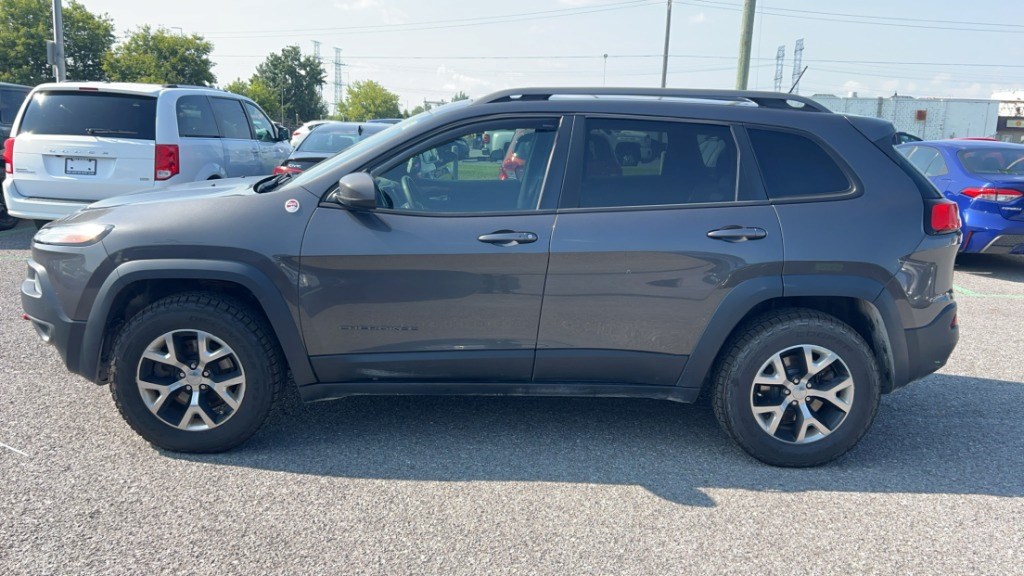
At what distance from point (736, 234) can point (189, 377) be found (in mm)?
2710

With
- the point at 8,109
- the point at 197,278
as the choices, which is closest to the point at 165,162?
the point at 8,109

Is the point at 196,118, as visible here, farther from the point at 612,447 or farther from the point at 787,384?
the point at 787,384

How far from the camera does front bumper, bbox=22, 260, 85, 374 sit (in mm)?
3572

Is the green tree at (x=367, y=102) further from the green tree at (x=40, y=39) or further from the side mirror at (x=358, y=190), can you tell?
the side mirror at (x=358, y=190)

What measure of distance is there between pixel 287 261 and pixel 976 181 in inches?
329

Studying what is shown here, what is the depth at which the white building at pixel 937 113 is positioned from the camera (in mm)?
43469

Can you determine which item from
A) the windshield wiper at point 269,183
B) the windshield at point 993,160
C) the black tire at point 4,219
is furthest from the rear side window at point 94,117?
the windshield at point 993,160

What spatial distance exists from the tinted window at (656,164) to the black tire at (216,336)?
1.70 m

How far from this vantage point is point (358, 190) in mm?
3406

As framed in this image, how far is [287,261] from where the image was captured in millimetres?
3492

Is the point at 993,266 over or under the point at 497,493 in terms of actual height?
over

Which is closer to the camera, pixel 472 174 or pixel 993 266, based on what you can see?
pixel 472 174

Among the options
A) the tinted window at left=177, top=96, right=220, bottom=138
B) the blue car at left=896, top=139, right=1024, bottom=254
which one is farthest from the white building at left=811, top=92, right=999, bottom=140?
the tinted window at left=177, top=96, right=220, bottom=138

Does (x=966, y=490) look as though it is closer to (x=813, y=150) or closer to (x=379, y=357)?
(x=813, y=150)
